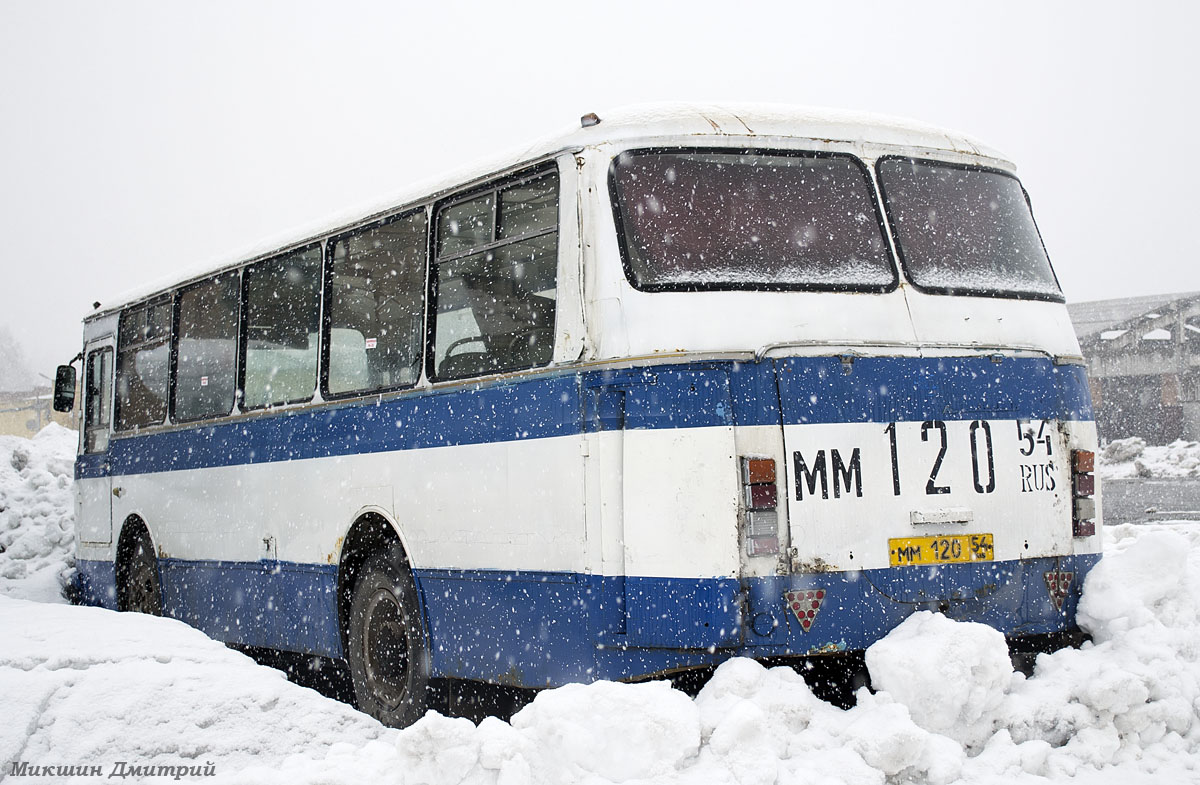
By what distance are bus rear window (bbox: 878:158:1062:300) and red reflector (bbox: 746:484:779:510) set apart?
56.4 inches

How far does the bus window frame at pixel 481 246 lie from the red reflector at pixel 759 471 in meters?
1.09

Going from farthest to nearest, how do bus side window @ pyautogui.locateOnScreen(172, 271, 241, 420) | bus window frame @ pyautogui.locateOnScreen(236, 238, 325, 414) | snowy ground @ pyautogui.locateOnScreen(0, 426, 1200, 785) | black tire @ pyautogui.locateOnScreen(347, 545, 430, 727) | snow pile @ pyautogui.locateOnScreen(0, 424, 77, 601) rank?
1. snow pile @ pyautogui.locateOnScreen(0, 424, 77, 601)
2. bus side window @ pyautogui.locateOnScreen(172, 271, 241, 420)
3. bus window frame @ pyautogui.locateOnScreen(236, 238, 325, 414)
4. black tire @ pyautogui.locateOnScreen(347, 545, 430, 727)
5. snowy ground @ pyautogui.locateOnScreen(0, 426, 1200, 785)

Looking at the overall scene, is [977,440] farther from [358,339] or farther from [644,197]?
[358,339]

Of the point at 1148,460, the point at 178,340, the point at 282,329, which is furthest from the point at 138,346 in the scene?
the point at 1148,460

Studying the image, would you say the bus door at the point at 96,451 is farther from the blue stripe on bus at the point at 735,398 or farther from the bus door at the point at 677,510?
the bus door at the point at 677,510

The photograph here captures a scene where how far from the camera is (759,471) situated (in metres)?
5.44

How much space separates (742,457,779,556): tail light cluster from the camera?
5.40 m

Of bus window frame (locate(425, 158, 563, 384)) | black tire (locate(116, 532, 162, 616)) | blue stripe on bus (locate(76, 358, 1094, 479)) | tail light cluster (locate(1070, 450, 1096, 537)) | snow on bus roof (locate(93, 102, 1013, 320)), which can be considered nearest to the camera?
blue stripe on bus (locate(76, 358, 1094, 479))

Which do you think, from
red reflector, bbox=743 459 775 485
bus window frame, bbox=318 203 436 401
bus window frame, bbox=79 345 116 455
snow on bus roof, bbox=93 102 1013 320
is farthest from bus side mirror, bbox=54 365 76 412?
red reflector, bbox=743 459 775 485

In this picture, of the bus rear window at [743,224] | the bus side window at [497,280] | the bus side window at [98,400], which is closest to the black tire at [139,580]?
the bus side window at [98,400]

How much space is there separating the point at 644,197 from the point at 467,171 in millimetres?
1469

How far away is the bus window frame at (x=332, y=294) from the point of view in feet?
23.3

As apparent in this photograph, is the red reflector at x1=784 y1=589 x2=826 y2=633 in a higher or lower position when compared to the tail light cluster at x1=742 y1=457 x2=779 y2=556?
lower

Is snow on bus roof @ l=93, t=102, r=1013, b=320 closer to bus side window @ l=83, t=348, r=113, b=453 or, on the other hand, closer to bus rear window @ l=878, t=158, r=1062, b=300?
bus rear window @ l=878, t=158, r=1062, b=300
